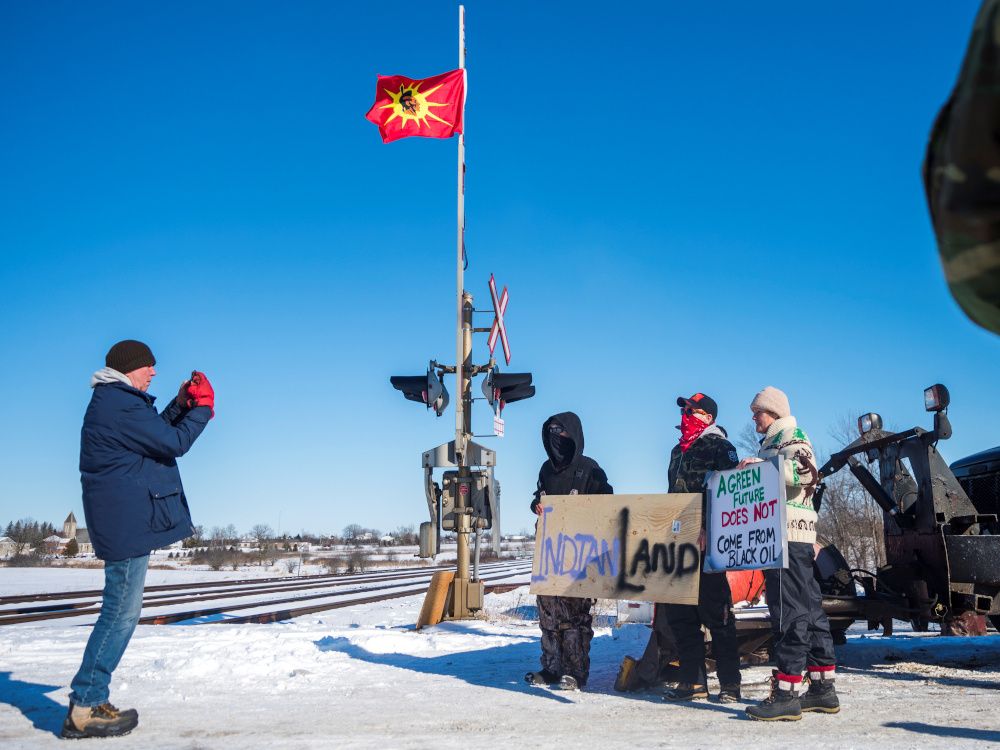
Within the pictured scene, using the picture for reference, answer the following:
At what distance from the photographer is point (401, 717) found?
477 centimetres

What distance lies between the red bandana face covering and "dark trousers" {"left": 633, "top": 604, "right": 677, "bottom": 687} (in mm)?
1198

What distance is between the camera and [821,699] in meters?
4.80

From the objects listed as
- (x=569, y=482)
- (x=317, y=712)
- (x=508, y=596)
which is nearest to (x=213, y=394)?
(x=317, y=712)

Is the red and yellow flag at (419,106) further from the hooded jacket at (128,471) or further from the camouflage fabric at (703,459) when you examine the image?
the hooded jacket at (128,471)

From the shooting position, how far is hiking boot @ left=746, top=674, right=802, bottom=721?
15.1 ft

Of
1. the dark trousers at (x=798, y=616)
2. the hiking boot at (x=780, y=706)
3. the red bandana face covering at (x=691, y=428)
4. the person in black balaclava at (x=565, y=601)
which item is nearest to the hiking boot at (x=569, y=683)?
the person in black balaclava at (x=565, y=601)

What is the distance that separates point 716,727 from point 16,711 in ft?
13.6

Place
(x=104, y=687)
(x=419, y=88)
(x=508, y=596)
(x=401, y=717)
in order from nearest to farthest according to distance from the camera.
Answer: (x=104, y=687)
(x=401, y=717)
(x=419, y=88)
(x=508, y=596)

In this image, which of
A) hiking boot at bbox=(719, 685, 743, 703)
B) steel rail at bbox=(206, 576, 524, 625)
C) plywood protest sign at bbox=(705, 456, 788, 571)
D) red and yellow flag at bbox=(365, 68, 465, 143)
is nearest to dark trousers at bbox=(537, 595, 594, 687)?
hiking boot at bbox=(719, 685, 743, 703)

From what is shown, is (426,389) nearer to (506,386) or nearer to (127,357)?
(506,386)

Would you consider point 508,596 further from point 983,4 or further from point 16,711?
point 983,4

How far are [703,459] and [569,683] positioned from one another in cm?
185

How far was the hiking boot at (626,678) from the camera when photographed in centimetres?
566

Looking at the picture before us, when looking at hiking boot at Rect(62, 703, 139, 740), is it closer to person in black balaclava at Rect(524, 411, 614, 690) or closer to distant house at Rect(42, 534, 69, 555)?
person in black balaclava at Rect(524, 411, 614, 690)
